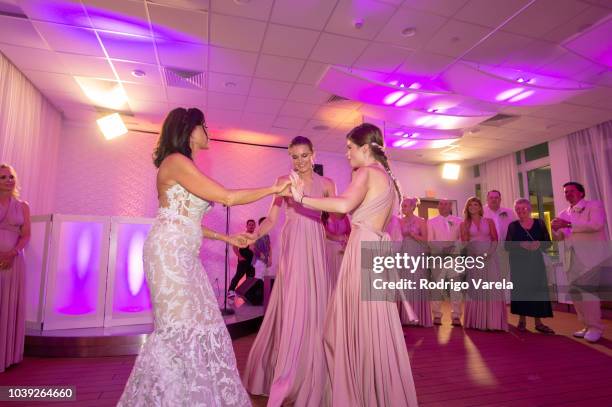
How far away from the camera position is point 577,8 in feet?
14.6

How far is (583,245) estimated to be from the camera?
201 inches

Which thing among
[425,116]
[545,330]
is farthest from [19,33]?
[545,330]

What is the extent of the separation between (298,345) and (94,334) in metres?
2.92

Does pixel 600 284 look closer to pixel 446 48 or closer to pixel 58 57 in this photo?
pixel 446 48

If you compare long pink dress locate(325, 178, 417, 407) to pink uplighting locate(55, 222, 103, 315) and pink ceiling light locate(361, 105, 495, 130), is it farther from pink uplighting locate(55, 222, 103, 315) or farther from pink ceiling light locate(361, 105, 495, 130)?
pink ceiling light locate(361, 105, 495, 130)

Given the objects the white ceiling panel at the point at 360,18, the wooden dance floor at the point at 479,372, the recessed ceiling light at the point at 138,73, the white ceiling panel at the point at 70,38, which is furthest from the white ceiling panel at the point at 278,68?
the wooden dance floor at the point at 479,372

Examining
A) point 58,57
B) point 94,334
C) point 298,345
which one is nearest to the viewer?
point 298,345

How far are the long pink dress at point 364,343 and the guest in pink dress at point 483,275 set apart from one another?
4.03 meters

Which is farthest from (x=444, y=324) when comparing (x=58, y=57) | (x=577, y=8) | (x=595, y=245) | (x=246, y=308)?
(x=58, y=57)

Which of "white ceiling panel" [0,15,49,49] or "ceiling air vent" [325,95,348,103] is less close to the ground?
"white ceiling panel" [0,15,49,49]

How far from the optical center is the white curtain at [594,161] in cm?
810

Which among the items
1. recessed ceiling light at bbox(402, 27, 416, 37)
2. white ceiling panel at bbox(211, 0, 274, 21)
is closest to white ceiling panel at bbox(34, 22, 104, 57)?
white ceiling panel at bbox(211, 0, 274, 21)

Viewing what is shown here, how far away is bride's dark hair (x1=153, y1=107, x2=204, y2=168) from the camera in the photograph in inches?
71.8

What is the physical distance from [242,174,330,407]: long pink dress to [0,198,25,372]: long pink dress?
101 inches
